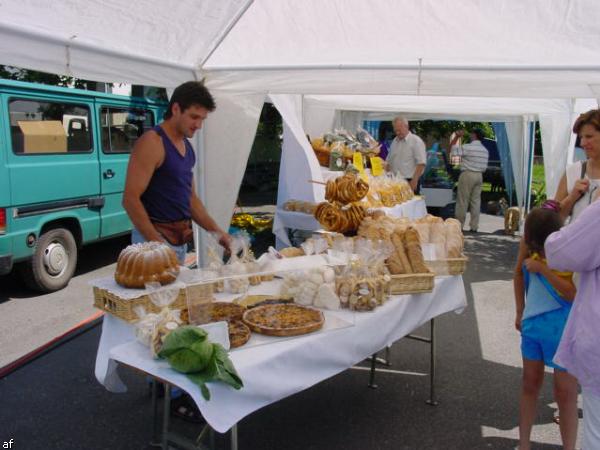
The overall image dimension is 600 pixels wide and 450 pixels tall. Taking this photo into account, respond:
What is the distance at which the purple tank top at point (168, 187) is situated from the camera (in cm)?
278

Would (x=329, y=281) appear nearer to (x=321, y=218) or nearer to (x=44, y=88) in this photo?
(x=321, y=218)

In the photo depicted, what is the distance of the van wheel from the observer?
5355 millimetres

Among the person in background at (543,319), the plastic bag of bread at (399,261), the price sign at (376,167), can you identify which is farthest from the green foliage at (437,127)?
the person in background at (543,319)

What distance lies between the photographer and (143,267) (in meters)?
2.20

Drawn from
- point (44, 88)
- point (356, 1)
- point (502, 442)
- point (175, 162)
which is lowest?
point (502, 442)

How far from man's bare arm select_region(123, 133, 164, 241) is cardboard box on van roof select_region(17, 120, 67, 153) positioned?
320 centimetres

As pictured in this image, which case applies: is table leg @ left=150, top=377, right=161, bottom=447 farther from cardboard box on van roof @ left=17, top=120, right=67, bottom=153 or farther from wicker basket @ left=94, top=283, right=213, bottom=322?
cardboard box on van roof @ left=17, top=120, right=67, bottom=153

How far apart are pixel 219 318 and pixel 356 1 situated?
2.58 metres

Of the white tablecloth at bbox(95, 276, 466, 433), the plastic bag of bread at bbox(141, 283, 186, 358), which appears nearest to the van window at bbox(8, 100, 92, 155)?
the white tablecloth at bbox(95, 276, 466, 433)

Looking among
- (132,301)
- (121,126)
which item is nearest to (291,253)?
(132,301)

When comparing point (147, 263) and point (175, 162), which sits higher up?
point (175, 162)

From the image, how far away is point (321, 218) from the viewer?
4082 mm

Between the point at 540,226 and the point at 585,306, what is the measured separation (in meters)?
0.63

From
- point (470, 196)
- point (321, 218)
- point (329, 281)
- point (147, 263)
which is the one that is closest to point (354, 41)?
point (321, 218)
